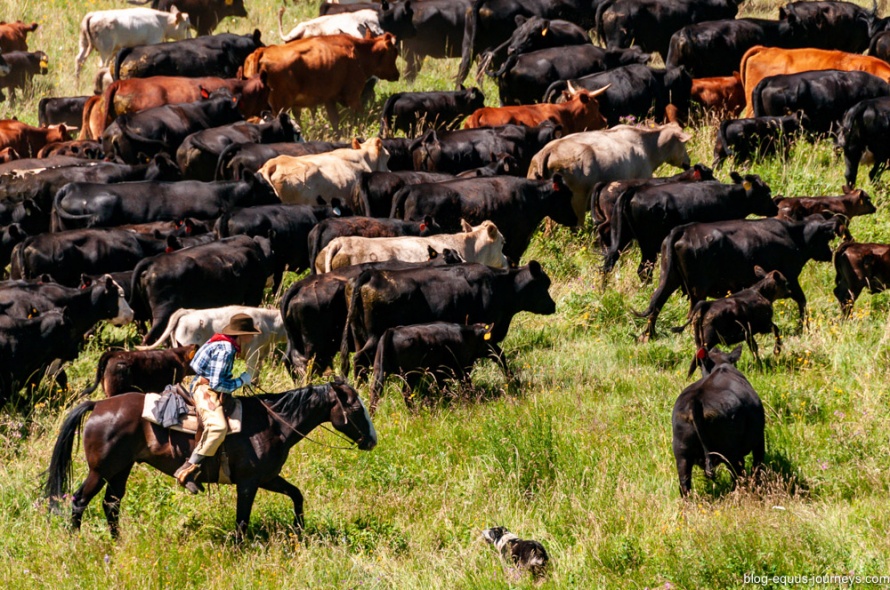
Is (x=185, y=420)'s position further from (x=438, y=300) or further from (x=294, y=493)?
(x=438, y=300)

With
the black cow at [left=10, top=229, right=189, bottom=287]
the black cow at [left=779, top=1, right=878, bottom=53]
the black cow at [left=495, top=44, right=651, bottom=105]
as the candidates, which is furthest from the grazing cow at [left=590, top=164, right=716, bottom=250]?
the black cow at [left=779, top=1, right=878, bottom=53]

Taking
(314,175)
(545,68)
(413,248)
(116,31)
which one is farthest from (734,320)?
(116,31)

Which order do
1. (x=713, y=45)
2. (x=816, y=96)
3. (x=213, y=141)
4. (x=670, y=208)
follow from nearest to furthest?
(x=670, y=208), (x=213, y=141), (x=816, y=96), (x=713, y=45)

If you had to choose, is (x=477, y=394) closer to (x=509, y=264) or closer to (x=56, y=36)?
(x=509, y=264)

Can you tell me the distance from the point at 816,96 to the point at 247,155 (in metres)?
7.90

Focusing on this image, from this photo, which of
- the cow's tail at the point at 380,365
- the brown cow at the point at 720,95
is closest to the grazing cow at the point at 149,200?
the cow's tail at the point at 380,365

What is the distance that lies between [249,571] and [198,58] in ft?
51.8

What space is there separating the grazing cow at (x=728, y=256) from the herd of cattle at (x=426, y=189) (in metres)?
0.02

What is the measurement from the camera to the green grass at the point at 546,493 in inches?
330

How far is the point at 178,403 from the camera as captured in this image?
8.79 m

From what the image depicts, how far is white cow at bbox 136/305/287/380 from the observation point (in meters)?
12.5

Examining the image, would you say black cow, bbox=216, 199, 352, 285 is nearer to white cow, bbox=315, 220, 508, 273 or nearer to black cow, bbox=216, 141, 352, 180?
white cow, bbox=315, 220, 508, 273

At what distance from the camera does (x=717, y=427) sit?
29.7 ft

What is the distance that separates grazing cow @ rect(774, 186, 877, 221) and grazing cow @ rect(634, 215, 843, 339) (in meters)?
1.58
